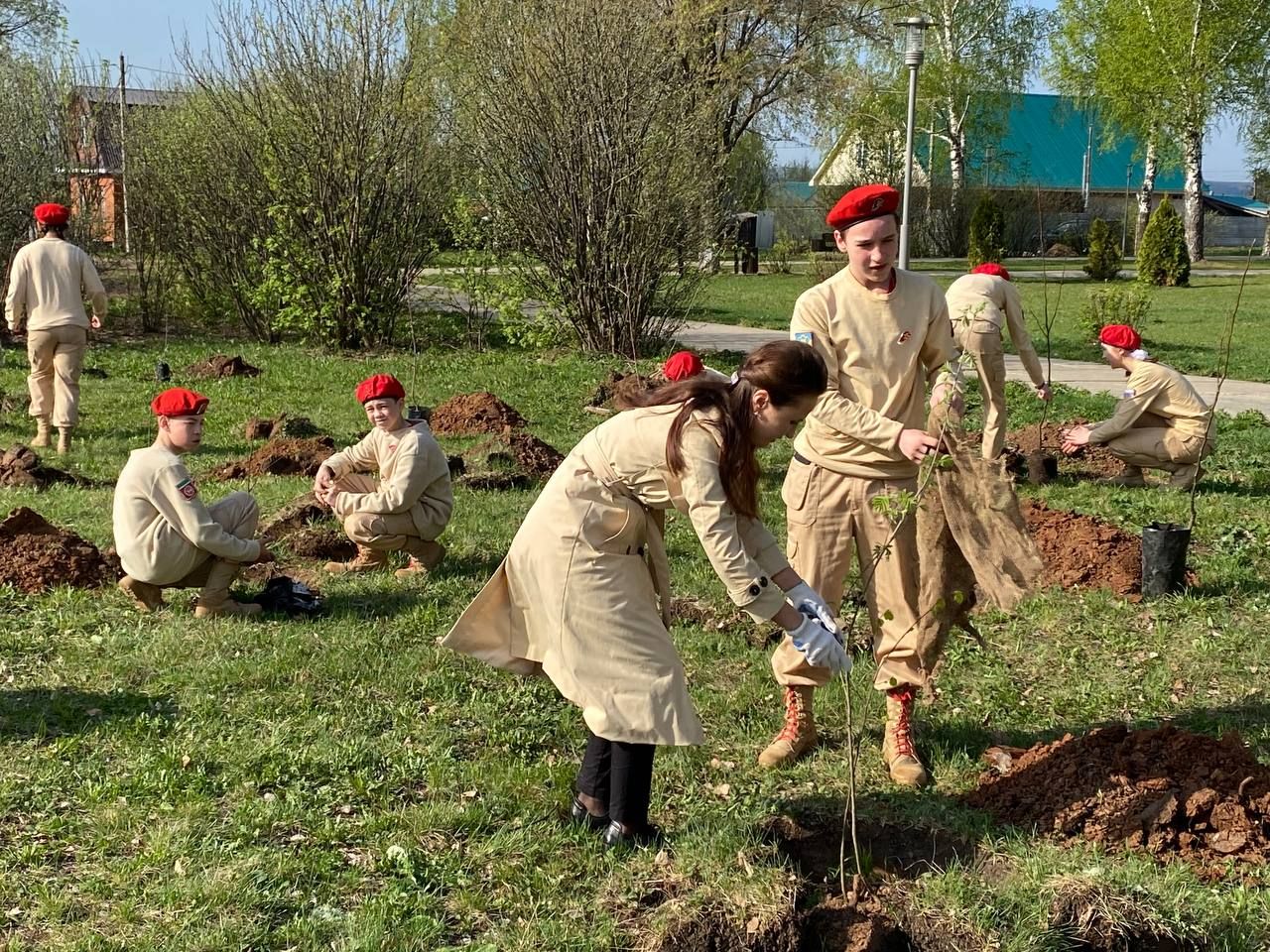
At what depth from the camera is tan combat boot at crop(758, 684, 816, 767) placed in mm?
4559

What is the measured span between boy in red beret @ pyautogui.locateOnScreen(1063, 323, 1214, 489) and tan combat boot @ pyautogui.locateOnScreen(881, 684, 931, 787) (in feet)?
16.8

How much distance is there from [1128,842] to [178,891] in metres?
2.87

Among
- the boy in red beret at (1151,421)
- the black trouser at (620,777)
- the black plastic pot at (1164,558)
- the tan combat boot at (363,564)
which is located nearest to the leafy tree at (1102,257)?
the boy in red beret at (1151,421)

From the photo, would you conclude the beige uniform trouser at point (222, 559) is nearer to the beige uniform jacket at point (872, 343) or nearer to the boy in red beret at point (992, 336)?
the beige uniform jacket at point (872, 343)

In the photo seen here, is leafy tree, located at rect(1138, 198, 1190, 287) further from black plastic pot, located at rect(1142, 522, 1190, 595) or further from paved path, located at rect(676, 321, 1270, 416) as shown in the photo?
black plastic pot, located at rect(1142, 522, 1190, 595)

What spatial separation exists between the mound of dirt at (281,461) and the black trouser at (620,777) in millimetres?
5642

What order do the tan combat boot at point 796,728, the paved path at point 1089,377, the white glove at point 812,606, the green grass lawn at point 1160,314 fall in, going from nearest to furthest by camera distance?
the white glove at point 812,606
the tan combat boot at point 796,728
the paved path at point 1089,377
the green grass lawn at point 1160,314

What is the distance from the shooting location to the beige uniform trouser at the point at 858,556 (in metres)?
4.34

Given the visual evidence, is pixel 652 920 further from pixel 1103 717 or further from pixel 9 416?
pixel 9 416

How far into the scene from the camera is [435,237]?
16.5 meters

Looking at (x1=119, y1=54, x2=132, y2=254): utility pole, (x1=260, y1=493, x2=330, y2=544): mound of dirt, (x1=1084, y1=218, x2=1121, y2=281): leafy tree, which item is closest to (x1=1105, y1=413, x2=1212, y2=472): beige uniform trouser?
(x1=260, y1=493, x2=330, y2=544): mound of dirt

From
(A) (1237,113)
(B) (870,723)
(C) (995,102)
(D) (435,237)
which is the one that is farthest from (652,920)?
(C) (995,102)

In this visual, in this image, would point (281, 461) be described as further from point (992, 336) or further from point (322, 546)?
point (992, 336)

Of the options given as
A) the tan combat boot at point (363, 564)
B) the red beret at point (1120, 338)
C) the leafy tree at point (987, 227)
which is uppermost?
the leafy tree at point (987, 227)
